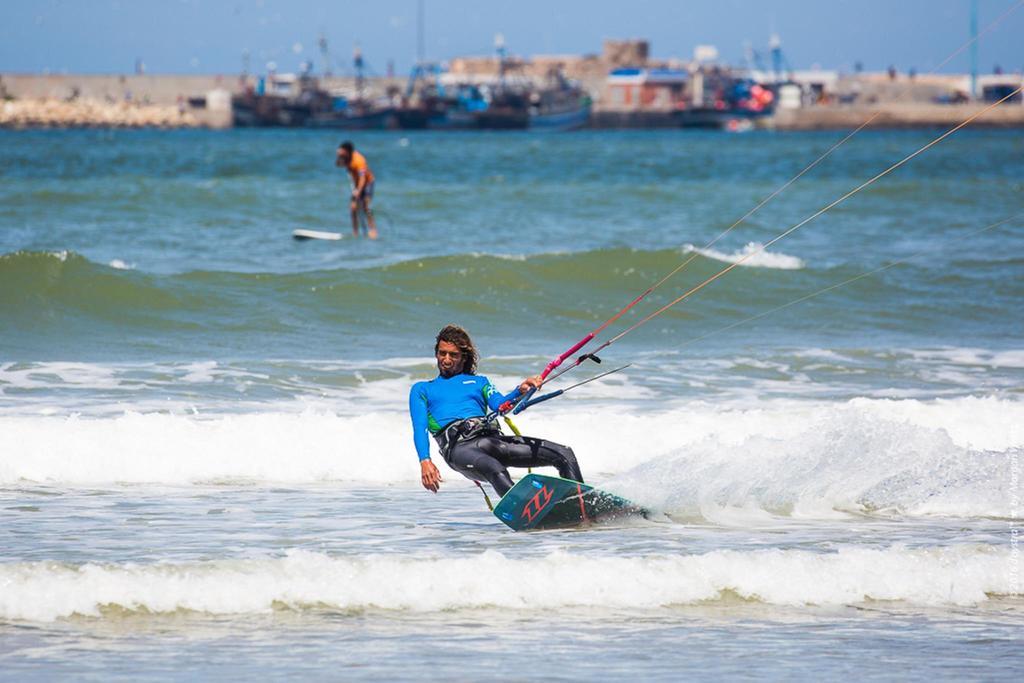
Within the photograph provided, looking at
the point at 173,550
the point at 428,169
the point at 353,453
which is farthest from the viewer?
the point at 428,169

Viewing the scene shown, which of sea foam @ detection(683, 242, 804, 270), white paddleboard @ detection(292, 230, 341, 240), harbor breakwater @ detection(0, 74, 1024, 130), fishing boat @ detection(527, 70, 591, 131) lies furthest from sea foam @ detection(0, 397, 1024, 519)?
fishing boat @ detection(527, 70, 591, 131)

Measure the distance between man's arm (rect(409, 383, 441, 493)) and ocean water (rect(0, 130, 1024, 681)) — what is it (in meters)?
0.40

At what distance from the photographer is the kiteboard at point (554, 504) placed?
8695 millimetres

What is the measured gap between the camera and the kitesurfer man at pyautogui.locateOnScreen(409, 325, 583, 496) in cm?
875

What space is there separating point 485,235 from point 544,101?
113 m

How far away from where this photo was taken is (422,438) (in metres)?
8.64

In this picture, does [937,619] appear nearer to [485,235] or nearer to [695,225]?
[485,235]

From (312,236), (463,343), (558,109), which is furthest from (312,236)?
(558,109)

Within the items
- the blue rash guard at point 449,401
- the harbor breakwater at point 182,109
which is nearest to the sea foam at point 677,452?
the blue rash guard at point 449,401

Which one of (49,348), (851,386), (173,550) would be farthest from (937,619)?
(49,348)

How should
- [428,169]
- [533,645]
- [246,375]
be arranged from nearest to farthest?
[533,645] < [246,375] < [428,169]

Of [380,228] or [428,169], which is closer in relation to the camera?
[380,228]

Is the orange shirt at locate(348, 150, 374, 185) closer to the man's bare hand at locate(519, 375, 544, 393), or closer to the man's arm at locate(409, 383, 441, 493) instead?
the man's arm at locate(409, 383, 441, 493)

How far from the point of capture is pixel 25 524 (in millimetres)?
8992
